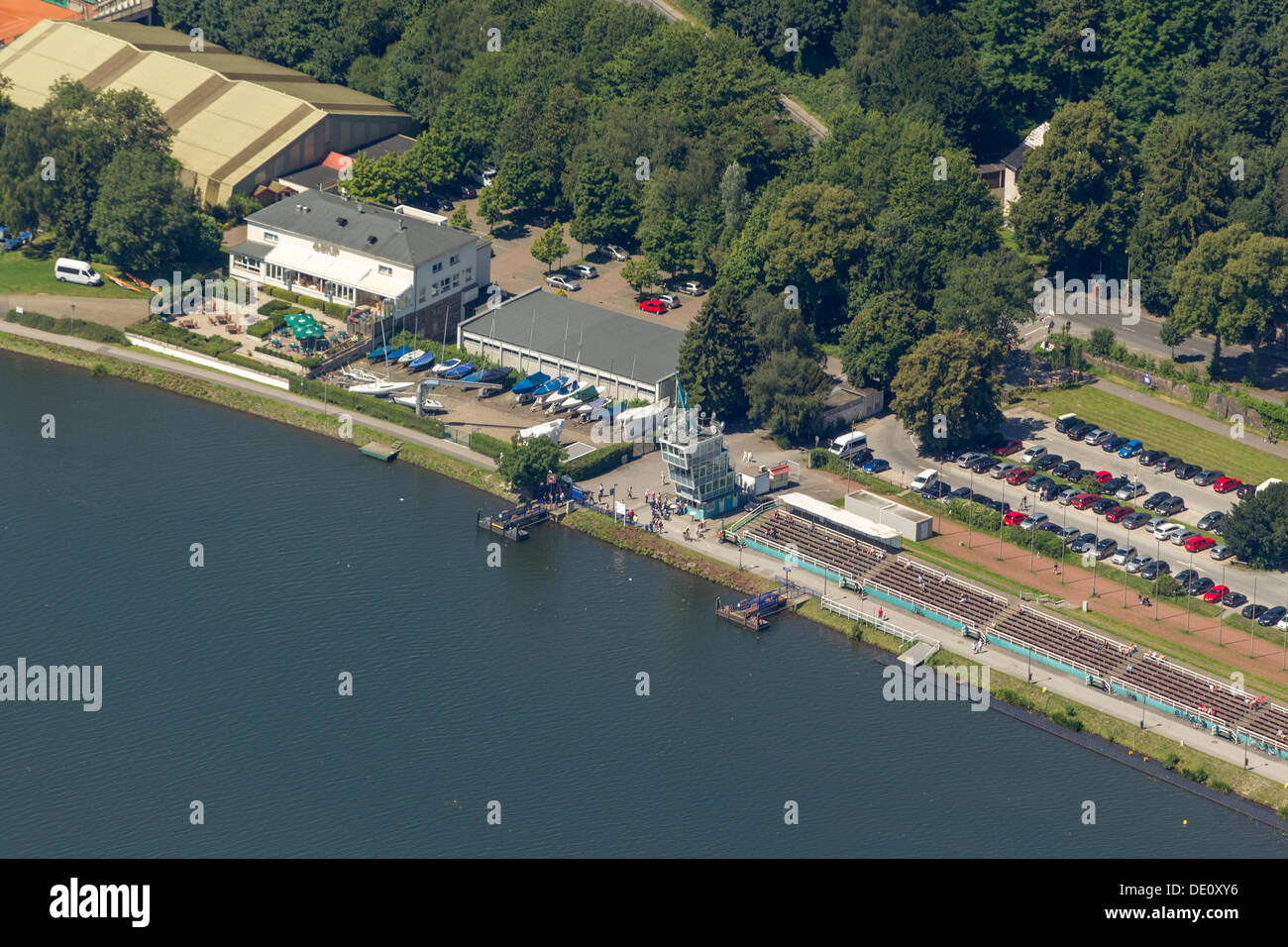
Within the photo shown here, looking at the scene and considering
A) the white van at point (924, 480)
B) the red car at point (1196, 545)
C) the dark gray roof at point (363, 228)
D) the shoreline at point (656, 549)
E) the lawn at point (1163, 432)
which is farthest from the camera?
the dark gray roof at point (363, 228)

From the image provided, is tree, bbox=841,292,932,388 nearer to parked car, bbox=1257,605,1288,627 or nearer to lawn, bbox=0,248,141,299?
parked car, bbox=1257,605,1288,627

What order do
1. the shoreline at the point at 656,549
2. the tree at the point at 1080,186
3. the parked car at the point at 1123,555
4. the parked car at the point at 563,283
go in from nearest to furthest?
the shoreline at the point at 656,549 < the parked car at the point at 1123,555 < the tree at the point at 1080,186 < the parked car at the point at 563,283

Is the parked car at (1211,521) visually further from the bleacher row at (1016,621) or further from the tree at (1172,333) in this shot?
the tree at (1172,333)

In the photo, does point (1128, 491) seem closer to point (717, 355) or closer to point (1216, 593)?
point (1216, 593)

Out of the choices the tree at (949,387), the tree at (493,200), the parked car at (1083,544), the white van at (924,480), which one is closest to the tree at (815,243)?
the tree at (949,387)

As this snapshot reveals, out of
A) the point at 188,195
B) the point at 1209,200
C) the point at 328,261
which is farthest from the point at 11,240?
the point at 1209,200
